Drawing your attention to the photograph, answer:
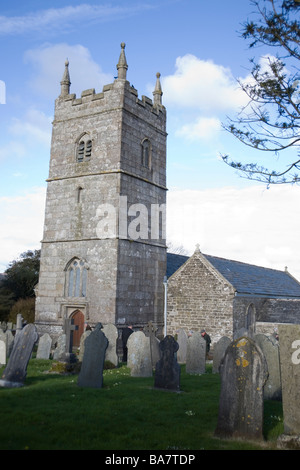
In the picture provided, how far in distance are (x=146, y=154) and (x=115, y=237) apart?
17.8 ft

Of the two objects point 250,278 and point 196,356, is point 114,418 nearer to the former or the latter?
point 196,356

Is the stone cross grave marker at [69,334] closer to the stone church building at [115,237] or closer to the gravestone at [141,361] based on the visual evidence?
the gravestone at [141,361]

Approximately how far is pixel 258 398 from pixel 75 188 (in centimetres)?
1565

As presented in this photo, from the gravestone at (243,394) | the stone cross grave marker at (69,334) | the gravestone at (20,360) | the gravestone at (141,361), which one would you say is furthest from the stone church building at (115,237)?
the gravestone at (243,394)

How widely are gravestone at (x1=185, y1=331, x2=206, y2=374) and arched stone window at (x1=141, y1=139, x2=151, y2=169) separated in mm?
10676

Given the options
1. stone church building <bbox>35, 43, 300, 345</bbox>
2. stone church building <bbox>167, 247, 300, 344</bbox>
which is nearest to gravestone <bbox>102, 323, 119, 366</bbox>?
stone church building <bbox>35, 43, 300, 345</bbox>

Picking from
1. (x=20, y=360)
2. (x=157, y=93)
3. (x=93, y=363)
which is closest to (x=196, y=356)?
(x=93, y=363)

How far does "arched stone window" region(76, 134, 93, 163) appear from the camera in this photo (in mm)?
20391

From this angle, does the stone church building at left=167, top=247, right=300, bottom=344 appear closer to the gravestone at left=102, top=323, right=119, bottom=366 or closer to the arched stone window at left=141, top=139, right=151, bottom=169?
the arched stone window at left=141, top=139, right=151, bottom=169

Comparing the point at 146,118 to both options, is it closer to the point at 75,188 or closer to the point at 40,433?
the point at 75,188

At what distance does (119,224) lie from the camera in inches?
733

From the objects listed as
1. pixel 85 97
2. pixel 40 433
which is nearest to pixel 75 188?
pixel 85 97

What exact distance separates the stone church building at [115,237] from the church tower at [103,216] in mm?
48

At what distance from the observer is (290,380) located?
6117 mm
